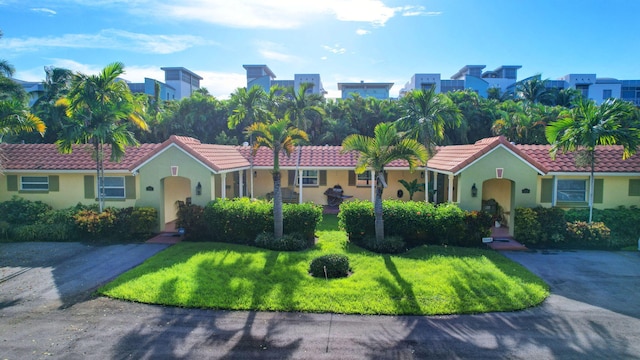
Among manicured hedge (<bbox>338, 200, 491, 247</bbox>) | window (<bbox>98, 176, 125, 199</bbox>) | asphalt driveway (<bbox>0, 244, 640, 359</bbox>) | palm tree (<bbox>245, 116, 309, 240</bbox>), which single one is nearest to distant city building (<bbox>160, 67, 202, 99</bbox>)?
window (<bbox>98, 176, 125, 199</bbox>)

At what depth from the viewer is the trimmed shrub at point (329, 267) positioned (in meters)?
11.4

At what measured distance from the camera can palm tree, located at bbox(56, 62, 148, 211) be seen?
1559cm

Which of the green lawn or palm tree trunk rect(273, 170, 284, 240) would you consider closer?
the green lawn

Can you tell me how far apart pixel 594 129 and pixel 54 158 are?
2326 cm

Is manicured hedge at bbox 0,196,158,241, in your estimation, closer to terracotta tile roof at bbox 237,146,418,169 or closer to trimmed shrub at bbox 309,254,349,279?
terracotta tile roof at bbox 237,146,418,169

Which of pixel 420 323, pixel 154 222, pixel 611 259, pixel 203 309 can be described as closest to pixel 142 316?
pixel 203 309

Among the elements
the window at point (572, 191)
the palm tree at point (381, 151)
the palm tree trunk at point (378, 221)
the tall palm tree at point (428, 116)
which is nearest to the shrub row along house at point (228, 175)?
the window at point (572, 191)

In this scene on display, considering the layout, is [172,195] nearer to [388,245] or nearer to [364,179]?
[388,245]

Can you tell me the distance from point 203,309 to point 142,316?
134cm

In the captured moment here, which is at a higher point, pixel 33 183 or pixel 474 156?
pixel 474 156

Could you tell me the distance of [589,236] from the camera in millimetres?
15203

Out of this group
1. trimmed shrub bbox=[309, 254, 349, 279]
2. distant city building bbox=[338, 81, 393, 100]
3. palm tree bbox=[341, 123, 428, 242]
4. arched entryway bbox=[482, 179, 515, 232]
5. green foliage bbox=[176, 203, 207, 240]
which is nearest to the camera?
trimmed shrub bbox=[309, 254, 349, 279]

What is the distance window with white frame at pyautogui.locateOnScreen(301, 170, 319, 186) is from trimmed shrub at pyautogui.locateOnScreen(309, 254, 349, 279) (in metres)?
12.8

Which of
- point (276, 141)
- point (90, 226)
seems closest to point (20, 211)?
point (90, 226)
